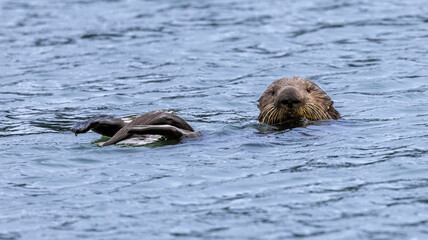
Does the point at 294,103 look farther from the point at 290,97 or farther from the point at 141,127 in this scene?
the point at 141,127

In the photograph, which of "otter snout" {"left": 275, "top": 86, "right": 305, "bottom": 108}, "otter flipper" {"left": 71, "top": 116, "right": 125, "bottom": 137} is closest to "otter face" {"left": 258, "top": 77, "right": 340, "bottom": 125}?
"otter snout" {"left": 275, "top": 86, "right": 305, "bottom": 108}

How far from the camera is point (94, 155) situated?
7.26m

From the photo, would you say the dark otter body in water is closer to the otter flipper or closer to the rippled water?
the otter flipper

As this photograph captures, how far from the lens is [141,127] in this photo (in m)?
7.10

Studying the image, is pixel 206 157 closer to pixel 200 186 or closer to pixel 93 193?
pixel 200 186

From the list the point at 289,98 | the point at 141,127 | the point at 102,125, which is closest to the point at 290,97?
the point at 289,98

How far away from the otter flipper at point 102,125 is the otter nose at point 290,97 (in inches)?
60.5

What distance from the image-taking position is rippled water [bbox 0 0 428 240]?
5.53 metres

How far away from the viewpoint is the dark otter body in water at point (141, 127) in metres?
7.15

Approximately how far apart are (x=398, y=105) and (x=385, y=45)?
3.71 metres

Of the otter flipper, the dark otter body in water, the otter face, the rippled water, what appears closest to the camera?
the rippled water

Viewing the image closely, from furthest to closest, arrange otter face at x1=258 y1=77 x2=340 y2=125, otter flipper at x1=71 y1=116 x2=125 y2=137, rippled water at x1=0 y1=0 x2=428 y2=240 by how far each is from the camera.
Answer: otter face at x1=258 y1=77 x2=340 y2=125, otter flipper at x1=71 y1=116 x2=125 y2=137, rippled water at x1=0 y1=0 x2=428 y2=240

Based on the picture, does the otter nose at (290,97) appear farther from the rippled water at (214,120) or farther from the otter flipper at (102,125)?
the otter flipper at (102,125)

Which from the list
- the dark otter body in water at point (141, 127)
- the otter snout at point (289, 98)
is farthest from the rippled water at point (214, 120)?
the otter snout at point (289, 98)
